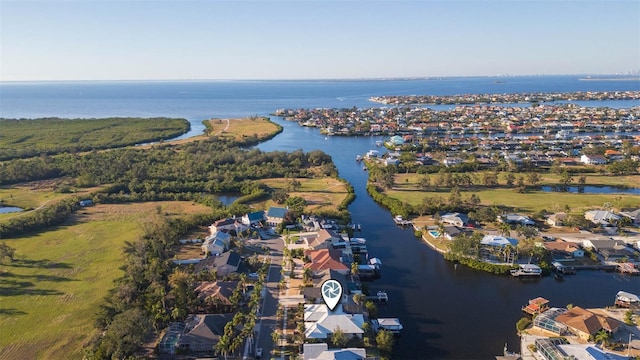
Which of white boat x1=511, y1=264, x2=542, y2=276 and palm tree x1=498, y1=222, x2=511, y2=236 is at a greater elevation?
palm tree x1=498, y1=222, x2=511, y2=236

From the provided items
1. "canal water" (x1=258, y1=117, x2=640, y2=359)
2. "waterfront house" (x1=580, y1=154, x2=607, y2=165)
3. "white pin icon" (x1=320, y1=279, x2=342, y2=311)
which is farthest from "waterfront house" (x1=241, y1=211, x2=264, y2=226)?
"waterfront house" (x1=580, y1=154, x2=607, y2=165)

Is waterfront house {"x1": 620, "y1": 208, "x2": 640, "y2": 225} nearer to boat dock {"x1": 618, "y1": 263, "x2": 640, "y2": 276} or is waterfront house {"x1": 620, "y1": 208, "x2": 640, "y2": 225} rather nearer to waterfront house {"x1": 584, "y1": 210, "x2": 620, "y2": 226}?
waterfront house {"x1": 584, "y1": 210, "x2": 620, "y2": 226}

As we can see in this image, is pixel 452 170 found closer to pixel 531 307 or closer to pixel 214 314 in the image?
pixel 531 307

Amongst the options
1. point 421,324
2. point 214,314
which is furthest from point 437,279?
point 214,314

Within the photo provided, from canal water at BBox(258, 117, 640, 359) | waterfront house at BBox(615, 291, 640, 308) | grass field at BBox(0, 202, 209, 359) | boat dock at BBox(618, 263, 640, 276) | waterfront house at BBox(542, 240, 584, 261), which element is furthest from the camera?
waterfront house at BBox(542, 240, 584, 261)

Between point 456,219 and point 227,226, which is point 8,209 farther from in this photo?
point 456,219
